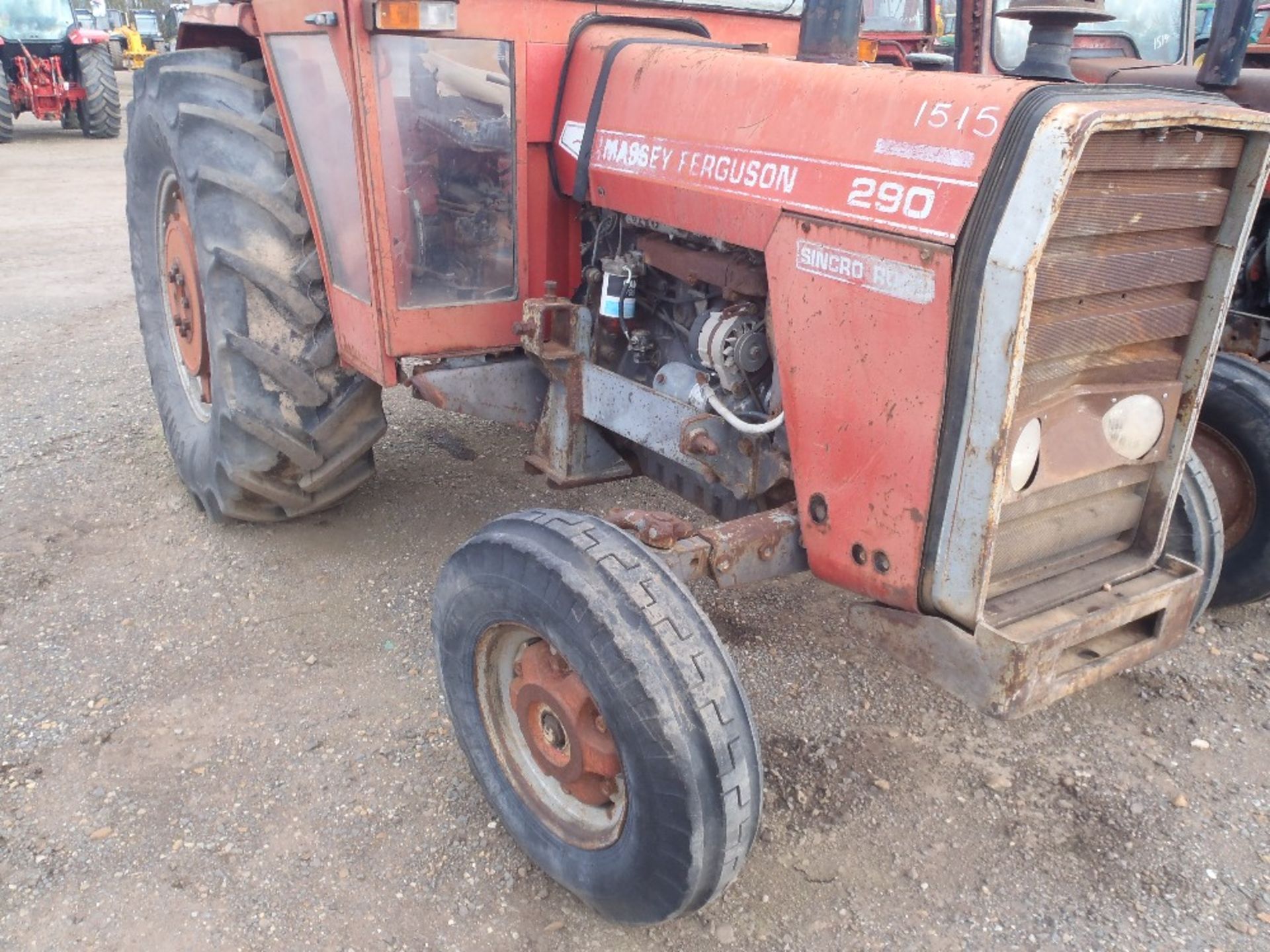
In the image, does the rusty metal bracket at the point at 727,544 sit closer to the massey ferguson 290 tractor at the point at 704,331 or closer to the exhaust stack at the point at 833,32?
the massey ferguson 290 tractor at the point at 704,331

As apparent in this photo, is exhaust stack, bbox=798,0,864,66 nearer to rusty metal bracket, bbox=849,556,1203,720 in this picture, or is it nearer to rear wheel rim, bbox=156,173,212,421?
rusty metal bracket, bbox=849,556,1203,720

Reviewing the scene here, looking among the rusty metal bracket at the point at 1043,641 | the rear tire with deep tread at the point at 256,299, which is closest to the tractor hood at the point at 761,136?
the rusty metal bracket at the point at 1043,641

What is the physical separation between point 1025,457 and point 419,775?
1630 mm

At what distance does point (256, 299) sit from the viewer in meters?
3.17

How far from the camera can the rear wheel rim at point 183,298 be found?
12.3 feet

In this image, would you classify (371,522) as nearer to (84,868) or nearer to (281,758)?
(281,758)

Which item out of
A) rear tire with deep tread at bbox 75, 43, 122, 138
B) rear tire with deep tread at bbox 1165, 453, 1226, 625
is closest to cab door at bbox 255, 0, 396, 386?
rear tire with deep tread at bbox 1165, 453, 1226, 625

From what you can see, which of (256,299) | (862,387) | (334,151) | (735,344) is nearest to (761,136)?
(735,344)

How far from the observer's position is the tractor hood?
6.22ft

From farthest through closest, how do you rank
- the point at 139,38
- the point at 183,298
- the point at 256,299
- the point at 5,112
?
the point at 139,38 < the point at 5,112 < the point at 183,298 < the point at 256,299

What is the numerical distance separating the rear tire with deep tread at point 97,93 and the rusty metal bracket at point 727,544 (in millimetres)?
14729

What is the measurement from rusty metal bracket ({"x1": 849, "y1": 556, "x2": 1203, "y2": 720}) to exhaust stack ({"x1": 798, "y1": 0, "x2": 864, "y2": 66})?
3.97 feet

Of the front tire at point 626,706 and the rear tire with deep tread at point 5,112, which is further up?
the front tire at point 626,706

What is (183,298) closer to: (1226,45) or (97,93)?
(1226,45)
